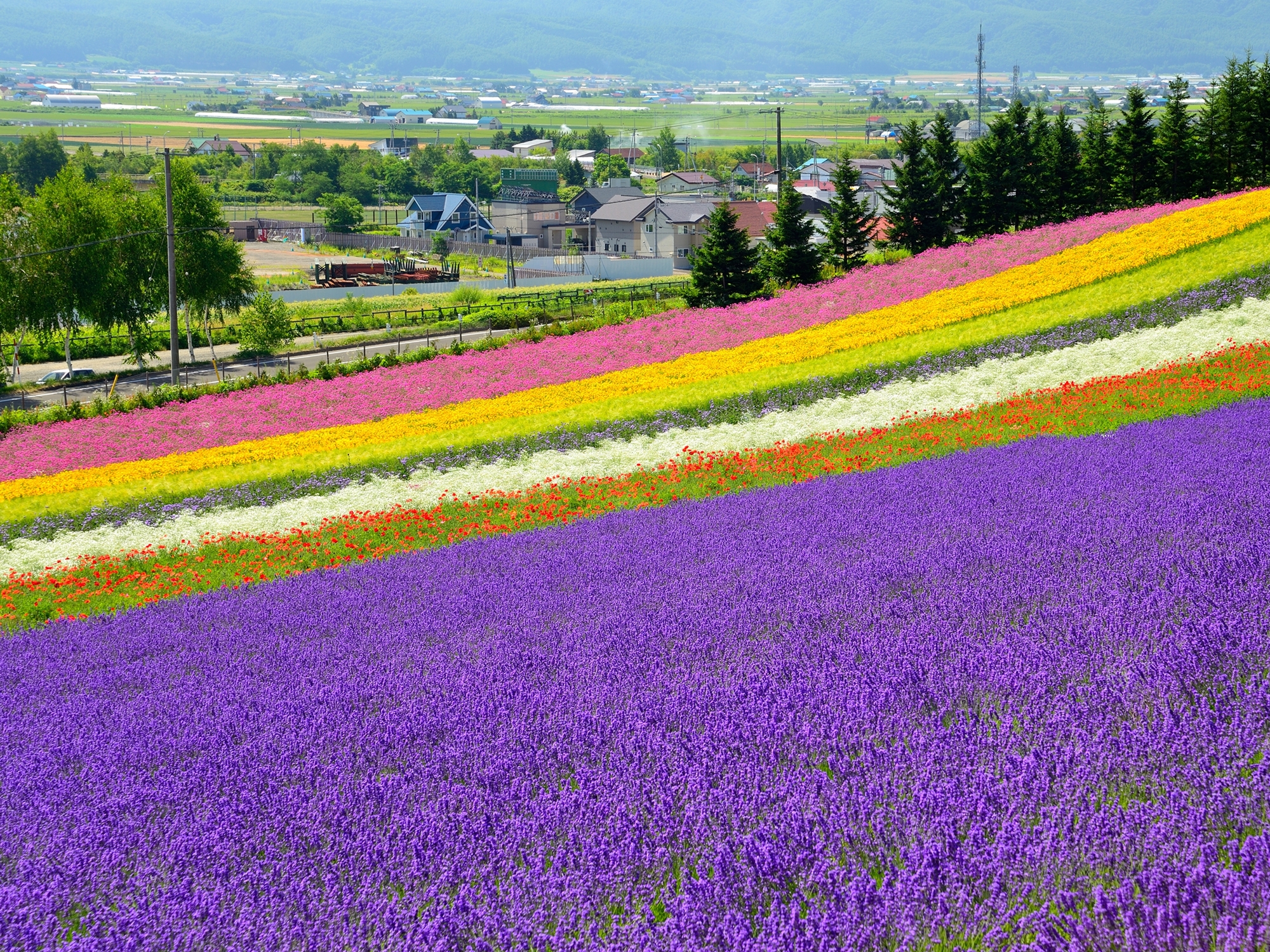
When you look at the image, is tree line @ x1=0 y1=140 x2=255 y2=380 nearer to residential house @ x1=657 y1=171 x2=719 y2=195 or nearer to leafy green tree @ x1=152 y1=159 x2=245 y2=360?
leafy green tree @ x1=152 y1=159 x2=245 y2=360

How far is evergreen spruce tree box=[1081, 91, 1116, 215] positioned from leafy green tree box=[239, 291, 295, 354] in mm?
45095

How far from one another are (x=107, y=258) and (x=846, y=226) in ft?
130

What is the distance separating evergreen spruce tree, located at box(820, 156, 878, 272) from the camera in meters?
51.1

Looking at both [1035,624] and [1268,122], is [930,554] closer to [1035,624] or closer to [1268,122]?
[1035,624]

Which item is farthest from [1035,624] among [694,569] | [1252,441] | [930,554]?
[1252,441]

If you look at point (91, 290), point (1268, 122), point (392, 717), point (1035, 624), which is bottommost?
point (392, 717)

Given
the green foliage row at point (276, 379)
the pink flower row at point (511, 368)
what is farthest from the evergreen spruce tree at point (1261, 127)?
the green foliage row at point (276, 379)

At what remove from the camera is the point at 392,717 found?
6.72 metres

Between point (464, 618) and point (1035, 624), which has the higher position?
point (1035, 624)

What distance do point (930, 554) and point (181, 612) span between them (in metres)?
8.65

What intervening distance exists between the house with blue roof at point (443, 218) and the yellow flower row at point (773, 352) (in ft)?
374

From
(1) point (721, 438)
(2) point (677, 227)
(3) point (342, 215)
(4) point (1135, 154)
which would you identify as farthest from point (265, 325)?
(3) point (342, 215)

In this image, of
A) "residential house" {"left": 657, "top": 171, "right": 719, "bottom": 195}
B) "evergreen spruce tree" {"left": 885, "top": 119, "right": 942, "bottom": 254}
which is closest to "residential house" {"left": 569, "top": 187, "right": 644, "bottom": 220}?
"residential house" {"left": 657, "top": 171, "right": 719, "bottom": 195}

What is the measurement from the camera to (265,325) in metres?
54.2
